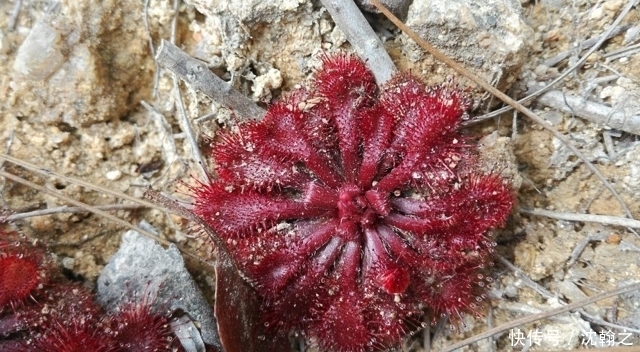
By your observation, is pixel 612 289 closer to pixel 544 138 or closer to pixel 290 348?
pixel 544 138

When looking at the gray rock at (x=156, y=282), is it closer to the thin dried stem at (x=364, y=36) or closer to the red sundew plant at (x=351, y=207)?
the red sundew plant at (x=351, y=207)

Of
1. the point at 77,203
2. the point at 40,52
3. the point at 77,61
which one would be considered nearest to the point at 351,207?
the point at 77,203

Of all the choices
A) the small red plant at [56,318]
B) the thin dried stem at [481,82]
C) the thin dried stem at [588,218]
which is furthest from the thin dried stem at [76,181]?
the thin dried stem at [588,218]

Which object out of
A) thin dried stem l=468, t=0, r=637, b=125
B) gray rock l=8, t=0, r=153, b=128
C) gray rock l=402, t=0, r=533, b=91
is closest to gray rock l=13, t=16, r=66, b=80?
gray rock l=8, t=0, r=153, b=128

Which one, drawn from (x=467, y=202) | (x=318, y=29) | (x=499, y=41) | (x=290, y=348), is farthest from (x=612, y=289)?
(x=318, y=29)

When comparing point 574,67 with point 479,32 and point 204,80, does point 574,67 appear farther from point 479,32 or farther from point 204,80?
point 204,80

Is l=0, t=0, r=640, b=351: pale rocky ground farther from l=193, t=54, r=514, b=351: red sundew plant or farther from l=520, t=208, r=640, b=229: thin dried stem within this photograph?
l=193, t=54, r=514, b=351: red sundew plant
